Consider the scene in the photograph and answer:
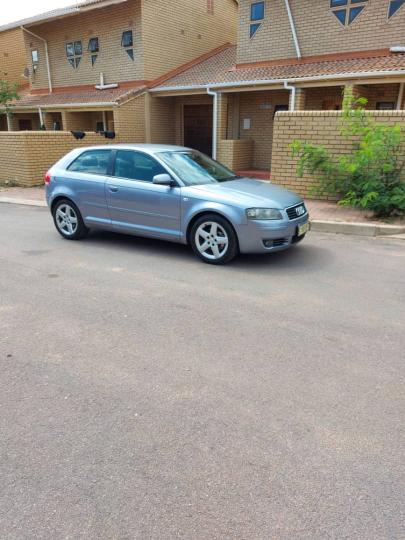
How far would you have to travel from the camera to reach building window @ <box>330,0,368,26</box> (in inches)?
521

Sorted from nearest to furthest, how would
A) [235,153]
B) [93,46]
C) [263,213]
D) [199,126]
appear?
1. [263,213]
2. [235,153]
3. [93,46]
4. [199,126]

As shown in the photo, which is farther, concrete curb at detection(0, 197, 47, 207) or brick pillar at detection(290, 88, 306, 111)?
brick pillar at detection(290, 88, 306, 111)

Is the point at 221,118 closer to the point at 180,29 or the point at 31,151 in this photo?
the point at 180,29

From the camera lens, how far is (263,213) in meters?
5.46

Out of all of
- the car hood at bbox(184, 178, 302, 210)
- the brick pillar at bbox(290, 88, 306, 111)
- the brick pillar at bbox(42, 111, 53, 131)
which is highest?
the brick pillar at bbox(290, 88, 306, 111)

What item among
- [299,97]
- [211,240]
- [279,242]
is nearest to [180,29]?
[299,97]

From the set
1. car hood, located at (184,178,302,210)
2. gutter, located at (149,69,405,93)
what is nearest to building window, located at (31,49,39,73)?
gutter, located at (149,69,405,93)

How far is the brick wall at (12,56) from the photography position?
2491 cm

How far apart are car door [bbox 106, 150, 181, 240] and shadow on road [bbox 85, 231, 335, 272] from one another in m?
0.35

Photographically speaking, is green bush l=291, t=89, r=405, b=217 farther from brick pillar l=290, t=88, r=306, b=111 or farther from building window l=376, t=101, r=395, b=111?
building window l=376, t=101, r=395, b=111

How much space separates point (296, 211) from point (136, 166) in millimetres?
2394

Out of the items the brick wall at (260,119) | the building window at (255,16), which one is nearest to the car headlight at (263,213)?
the brick wall at (260,119)

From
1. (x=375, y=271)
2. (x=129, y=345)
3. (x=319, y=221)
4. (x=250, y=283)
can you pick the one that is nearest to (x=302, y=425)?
(x=129, y=345)

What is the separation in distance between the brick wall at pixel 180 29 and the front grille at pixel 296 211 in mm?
14636
